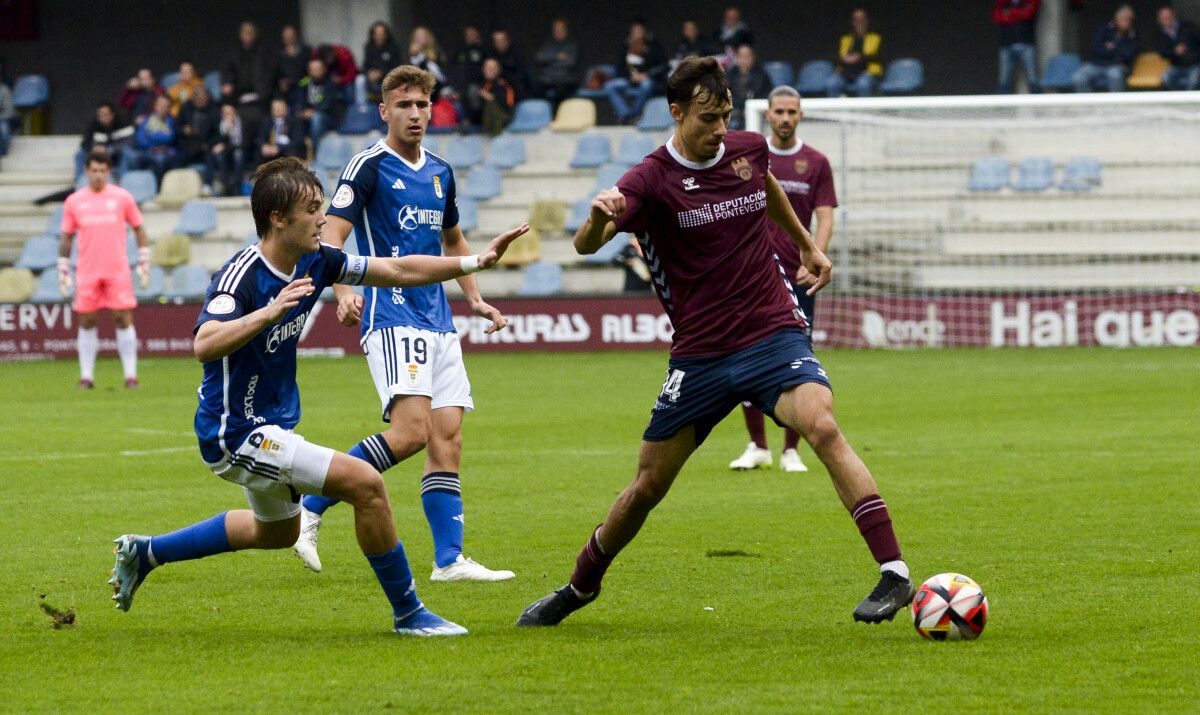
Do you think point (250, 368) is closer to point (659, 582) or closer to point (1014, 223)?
point (659, 582)

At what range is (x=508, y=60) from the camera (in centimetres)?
2808

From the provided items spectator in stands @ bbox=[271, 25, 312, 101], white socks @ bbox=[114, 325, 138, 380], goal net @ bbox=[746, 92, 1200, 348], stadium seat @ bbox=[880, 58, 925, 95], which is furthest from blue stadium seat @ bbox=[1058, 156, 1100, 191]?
white socks @ bbox=[114, 325, 138, 380]

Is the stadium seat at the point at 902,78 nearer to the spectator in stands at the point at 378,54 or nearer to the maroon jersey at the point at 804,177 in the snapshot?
the spectator in stands at the point at 378,54

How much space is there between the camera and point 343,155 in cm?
2809

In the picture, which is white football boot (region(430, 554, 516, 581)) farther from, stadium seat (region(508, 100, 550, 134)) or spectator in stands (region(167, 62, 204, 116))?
spectator in stands (region(167, 62, 204, 116))

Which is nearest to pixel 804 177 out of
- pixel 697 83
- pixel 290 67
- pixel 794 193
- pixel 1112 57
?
pixel 794 193

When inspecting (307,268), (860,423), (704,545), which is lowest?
(860,423)

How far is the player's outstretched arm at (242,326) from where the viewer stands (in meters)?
5.50

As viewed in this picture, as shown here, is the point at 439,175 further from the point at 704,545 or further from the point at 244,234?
the point at 244,234

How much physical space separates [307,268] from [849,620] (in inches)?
91.2

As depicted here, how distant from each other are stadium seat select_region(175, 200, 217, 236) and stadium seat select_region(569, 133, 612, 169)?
233 inches

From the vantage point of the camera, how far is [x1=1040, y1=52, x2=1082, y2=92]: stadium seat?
1058 inches

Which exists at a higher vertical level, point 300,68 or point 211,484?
point 300,68

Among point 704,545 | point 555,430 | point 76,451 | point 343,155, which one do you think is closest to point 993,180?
point 343,155
